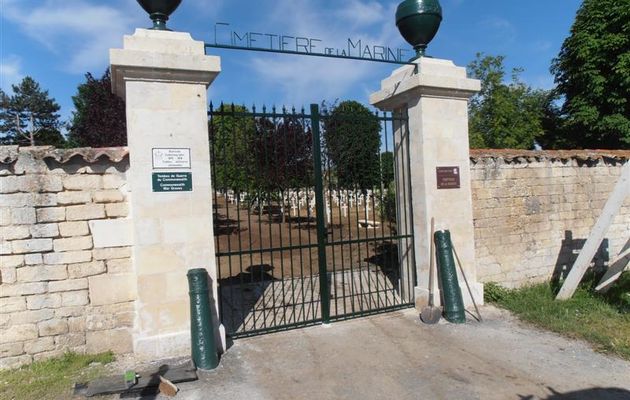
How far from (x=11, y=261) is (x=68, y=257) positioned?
0.51 meters

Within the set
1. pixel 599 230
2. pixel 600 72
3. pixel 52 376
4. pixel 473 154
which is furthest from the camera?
pixel 600 72

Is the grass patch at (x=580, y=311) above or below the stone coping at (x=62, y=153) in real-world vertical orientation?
below

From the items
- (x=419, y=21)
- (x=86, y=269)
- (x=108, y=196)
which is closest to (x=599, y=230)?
(x=419, y=21)

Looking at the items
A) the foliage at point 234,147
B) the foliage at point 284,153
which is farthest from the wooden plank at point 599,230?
the foliage at point 234,147

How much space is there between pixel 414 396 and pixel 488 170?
13.5ft

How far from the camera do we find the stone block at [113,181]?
445 centimetres

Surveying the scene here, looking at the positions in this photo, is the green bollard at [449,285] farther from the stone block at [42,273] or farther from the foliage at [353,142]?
the stone block at [42,273]

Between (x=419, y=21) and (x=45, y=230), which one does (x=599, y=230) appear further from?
(x=45, y=230)

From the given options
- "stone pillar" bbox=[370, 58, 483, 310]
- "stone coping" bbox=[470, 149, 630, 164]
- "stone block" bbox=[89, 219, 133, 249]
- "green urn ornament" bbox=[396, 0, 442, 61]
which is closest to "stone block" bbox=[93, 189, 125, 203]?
"stone block" bbox=[89, 219, 133, 249]

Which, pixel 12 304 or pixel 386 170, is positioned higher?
pixel 386 170

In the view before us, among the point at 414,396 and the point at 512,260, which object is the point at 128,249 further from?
the point at 512,260

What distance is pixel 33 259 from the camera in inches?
167

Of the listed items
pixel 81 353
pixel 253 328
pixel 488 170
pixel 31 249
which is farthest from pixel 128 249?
pixel 488 170

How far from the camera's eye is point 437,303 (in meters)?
5.62
